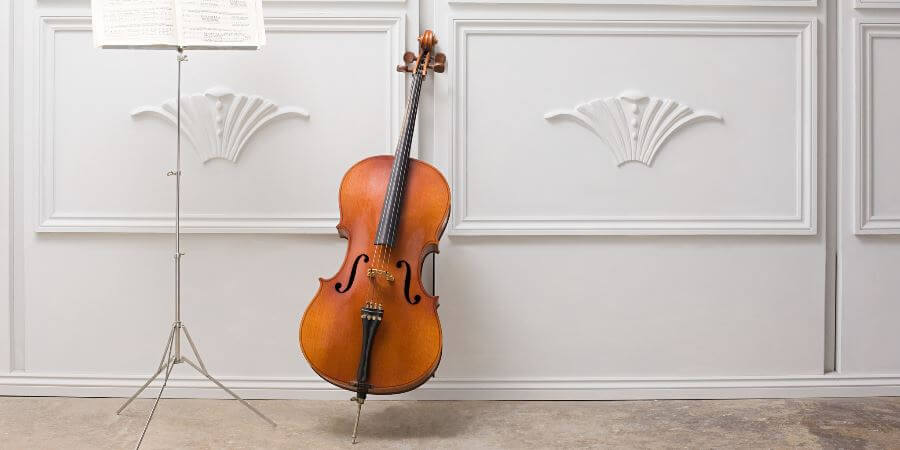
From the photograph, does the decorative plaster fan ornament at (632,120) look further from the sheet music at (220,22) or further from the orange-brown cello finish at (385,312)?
the sheet music at (220,22)

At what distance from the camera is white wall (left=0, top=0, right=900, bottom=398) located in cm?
266

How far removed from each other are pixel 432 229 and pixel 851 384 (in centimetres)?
175

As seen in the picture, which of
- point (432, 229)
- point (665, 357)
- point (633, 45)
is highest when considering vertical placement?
point (633, 45)

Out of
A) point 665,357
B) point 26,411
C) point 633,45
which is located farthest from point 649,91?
point 26,411

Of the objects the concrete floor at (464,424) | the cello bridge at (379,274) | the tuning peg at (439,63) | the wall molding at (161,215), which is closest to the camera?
the cello bridge at (379,274)

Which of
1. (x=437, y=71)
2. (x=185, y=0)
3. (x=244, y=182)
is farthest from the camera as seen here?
(x=244, y=182)

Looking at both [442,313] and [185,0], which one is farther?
[442,313]

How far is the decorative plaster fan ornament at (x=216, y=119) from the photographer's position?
2.64m

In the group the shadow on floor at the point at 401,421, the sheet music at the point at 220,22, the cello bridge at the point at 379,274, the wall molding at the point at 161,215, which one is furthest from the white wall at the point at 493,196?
the cello bridge at the point at 379,274

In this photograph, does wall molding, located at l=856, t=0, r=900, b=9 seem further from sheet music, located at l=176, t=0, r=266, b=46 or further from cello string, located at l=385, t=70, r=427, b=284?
Result: sheet music, located at l=176, t=0, r=266, b=46

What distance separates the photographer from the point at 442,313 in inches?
105

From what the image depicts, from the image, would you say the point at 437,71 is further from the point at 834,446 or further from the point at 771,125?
the point at 834,446

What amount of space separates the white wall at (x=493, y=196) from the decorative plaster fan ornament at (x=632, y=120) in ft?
0.06

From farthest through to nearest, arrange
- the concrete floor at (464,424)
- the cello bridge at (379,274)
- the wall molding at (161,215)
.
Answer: the wall molding at (161,215)
the concrete floor at (464,424)
the cello bridge at (379,274)
